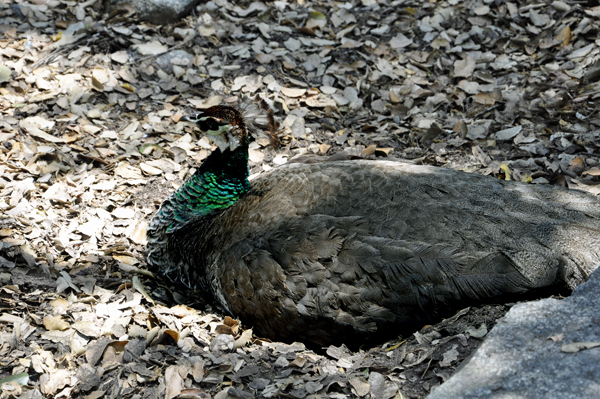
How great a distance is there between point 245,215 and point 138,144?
65.0 inches

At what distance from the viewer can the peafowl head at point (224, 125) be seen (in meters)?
3.51

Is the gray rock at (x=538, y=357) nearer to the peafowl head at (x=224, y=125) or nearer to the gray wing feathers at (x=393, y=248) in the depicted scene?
the gray wing feathers at (x=393, y=248)

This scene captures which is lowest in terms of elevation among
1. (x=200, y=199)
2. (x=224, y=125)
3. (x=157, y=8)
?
(x=200, y=199)

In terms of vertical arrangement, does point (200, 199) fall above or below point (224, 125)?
below

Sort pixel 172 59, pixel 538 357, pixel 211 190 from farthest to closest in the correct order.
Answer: pixel 172 59
pixel 211 190
pixel 538 357

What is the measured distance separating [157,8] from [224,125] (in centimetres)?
262

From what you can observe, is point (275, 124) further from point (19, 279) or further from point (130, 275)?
point (19, 279)

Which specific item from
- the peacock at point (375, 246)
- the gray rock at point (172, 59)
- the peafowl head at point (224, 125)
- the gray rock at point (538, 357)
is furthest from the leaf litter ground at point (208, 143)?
the peafowl head at point (224, 125)

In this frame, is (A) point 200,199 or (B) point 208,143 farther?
(B) point 208,143

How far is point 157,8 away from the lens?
553 cm

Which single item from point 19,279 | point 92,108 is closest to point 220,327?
point 19,279

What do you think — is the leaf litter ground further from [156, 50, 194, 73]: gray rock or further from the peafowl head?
the peafowl head

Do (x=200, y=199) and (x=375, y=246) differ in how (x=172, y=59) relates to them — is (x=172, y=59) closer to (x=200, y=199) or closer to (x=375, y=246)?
(x=200, y=199)

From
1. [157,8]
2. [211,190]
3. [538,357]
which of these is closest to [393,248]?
[538,357]
